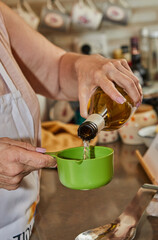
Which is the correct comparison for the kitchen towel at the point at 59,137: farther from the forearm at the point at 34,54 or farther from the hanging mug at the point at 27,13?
the hanging mug at the point at 27,13

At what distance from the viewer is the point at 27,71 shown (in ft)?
3.60

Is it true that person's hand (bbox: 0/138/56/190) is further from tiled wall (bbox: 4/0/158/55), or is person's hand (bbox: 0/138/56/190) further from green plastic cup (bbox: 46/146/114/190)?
tiled wall (bbox: 4/0/158/55)

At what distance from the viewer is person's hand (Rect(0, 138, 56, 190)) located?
24.3 inches

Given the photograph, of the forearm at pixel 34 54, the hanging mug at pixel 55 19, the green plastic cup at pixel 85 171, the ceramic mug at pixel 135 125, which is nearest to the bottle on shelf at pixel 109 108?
the green plastic cup at pixel 85 171

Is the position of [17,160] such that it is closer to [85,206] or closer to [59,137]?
[85,206]

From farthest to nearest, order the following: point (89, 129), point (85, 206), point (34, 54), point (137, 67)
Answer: point (137, 67)
point (34, 54)
point (85, 206)
point (89, 129)

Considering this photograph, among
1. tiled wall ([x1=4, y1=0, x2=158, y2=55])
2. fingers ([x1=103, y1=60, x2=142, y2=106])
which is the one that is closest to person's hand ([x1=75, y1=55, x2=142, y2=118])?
fingers ([x1=103, y1=60, x2=142, y2=106])

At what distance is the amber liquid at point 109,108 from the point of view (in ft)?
2.57

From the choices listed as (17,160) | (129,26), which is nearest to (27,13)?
(129,26)

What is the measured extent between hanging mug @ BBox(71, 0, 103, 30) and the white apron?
1.25m

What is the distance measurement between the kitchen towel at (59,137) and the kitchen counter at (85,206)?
0.09 metres

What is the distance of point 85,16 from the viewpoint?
1.96 metres

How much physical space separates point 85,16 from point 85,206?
135cm

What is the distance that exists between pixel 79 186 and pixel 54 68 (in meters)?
0.54
